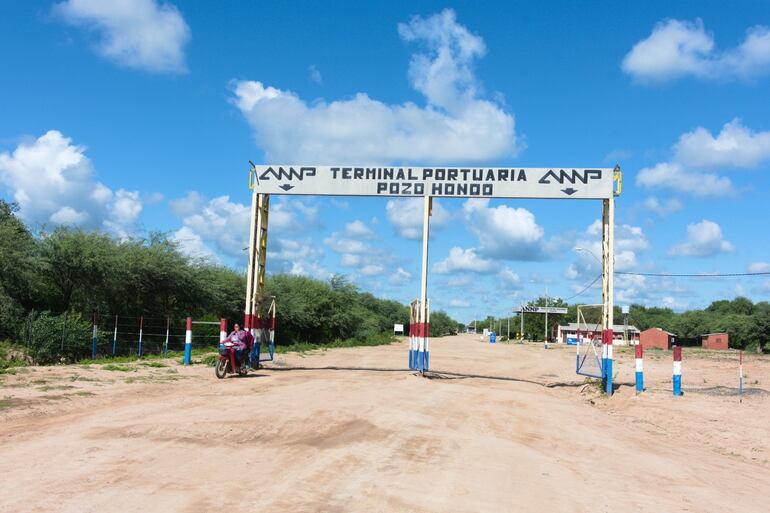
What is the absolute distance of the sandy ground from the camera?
6.03m

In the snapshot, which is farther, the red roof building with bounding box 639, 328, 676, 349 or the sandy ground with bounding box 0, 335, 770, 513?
the red roof building with bounding box 639, 328, 676, 349

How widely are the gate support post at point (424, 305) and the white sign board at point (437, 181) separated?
0.59 m

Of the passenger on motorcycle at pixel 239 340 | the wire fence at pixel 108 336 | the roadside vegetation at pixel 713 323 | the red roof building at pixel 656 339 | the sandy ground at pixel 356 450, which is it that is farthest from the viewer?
the red roof building at pixel 656 339

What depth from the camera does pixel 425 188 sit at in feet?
64.8

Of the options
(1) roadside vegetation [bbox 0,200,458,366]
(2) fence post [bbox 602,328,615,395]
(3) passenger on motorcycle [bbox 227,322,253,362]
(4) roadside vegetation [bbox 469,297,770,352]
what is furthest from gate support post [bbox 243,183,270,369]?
(4) roadside vegetation [bbox 469,297,770,352]

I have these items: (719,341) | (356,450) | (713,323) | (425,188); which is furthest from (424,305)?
(713,323)

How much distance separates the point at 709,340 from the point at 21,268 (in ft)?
326

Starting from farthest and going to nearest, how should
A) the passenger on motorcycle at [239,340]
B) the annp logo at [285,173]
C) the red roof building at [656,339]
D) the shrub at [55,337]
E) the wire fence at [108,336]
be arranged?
the red roof building at [656,339], the annp logo at [285,173], the wire fence at [108,336], the shrub at [55,337], the passenger on motorcycle at [239,340]

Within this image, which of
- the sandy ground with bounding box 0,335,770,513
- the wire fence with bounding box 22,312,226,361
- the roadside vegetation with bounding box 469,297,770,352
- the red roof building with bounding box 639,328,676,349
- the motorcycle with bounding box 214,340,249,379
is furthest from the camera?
the red roof building with bounding box 639,328,676,349

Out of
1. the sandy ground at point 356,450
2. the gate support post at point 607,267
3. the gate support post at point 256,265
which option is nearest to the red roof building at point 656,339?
the gate support post at point 607,267

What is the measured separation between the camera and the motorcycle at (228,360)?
1706 centimetres

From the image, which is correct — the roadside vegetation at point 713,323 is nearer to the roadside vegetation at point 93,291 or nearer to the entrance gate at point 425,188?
the roadside vegetation at point 93,291

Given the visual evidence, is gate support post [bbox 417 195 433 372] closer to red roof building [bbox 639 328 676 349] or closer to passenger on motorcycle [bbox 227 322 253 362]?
passenger on motorcycle [bbox 227 322 253 362]

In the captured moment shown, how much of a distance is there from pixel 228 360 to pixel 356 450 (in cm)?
980
